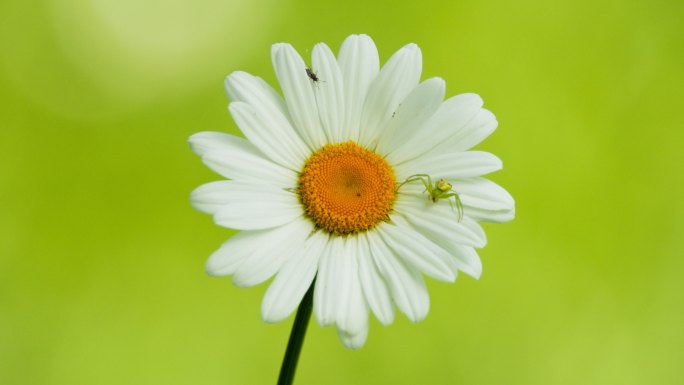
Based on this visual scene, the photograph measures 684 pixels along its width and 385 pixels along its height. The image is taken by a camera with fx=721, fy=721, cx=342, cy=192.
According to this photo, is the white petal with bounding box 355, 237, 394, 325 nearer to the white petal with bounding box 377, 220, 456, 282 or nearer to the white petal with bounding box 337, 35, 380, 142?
the white petal with bounding box 377, 220, 456, 282

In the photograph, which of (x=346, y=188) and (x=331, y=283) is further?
(x=346, y=188)

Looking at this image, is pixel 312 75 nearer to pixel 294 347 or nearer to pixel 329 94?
pixel 329 94

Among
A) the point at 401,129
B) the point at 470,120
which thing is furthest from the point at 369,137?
the point at 470,120

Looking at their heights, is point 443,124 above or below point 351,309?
above

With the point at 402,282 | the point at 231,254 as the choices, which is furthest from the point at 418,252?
the point at 231,254

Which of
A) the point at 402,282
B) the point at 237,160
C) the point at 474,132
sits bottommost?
the point at 402,282
